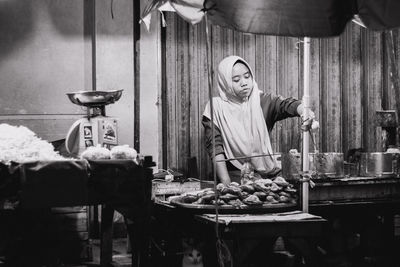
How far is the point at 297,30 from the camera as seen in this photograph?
6324 millimetres

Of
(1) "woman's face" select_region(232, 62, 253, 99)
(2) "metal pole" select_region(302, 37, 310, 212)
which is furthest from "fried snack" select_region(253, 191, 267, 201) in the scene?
(1) "woman's face" select_region(232, 62, 253, 99)

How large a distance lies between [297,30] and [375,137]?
489 cm

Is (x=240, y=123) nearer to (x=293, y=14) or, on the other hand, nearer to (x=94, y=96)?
(x=94, y=96)

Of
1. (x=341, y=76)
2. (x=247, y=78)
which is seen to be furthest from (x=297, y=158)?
(x=341, y=76)

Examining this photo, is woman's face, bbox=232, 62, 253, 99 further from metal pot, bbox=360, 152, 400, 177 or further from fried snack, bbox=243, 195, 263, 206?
fried snack, bbox=243, 195, 263, 206

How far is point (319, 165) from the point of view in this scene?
7.39 metres

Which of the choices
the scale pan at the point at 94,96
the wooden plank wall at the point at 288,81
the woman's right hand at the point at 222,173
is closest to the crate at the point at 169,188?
the woman's right hand at the point at 222,173

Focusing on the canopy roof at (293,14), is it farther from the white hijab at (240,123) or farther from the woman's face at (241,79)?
the white hijab at (240,123)

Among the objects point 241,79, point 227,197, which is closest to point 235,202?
point 227,197

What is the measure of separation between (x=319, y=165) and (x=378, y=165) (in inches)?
31.3

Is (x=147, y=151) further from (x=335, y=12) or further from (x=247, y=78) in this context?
(x=335, y=12)

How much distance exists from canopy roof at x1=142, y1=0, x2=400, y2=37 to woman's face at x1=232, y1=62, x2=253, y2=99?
98.4 inches

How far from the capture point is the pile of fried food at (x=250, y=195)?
6.85 metres

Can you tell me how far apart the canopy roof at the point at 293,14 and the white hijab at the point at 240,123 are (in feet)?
8.53
